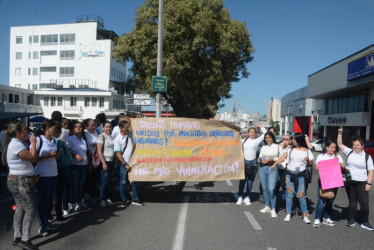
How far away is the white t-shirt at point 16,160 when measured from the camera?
14.7 feet

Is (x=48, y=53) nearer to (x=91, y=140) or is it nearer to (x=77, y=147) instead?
(x=91, y=140)

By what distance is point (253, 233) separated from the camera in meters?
5.45

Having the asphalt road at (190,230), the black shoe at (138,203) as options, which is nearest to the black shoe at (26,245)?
the asphalt road at (190,230)

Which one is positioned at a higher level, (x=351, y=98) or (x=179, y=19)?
(x=179, y=19)

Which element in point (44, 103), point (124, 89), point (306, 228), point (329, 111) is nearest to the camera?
point (306, 228)

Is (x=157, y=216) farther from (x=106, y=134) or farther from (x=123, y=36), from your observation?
(x=123, y=36)

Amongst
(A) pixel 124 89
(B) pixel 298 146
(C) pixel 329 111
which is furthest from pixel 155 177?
(A) pixel 124 89

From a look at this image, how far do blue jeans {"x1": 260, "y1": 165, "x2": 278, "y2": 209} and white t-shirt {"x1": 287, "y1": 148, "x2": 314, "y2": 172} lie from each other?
1.47 feet

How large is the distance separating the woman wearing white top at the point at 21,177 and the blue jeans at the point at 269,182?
15.0ft

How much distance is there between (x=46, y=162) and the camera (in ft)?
17.0

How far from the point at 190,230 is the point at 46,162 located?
105 inches

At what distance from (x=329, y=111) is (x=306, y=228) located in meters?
35.4

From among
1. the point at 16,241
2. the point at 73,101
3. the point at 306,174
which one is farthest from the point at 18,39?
the point at 306,174

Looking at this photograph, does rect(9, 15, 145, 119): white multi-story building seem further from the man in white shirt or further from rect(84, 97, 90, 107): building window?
the man in white shirt
